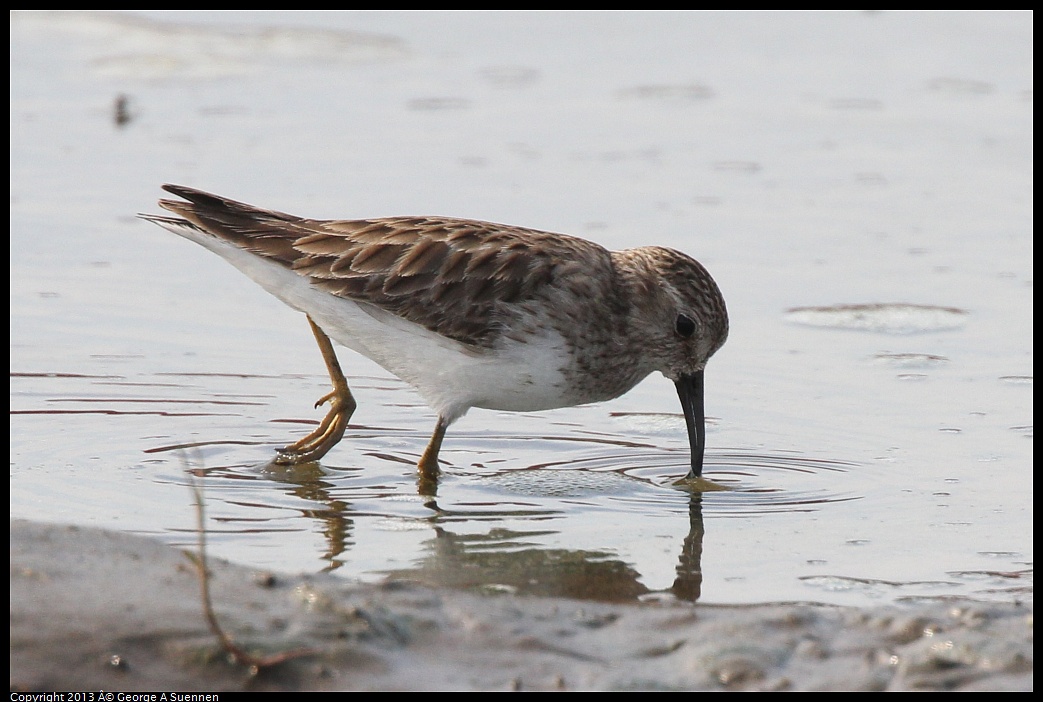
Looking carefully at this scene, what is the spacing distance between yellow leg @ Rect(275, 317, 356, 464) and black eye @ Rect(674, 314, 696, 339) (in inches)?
64.9

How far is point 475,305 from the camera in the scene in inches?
281

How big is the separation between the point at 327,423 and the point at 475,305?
3.19ft

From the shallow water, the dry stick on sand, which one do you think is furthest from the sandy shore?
the shallow water

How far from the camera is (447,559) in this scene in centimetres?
578

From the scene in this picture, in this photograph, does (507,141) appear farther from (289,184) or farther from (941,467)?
(941,467)

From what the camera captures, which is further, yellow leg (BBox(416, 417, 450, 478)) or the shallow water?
yellow leg (BBox(416, 417, 450, 478))

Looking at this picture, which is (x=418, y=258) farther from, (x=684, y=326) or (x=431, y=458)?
(x=684, y=326)

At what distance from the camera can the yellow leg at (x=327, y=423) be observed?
709 cm

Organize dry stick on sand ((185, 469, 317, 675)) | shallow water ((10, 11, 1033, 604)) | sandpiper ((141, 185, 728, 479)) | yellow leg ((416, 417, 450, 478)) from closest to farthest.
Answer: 1. dry stick on sand ((185, 469, 317, 675))
2. shallow water ((10, 11, 1033, 604))
3. yellow leg ((416, 417, 450, 478))
4. sandpiper ((141, 185, 728, 479))

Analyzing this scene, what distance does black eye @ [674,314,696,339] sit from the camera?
24.0 feet

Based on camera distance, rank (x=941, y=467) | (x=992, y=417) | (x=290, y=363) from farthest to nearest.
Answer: (x=290, y=363)
(x=992, y=417)
(x=941, y=467)

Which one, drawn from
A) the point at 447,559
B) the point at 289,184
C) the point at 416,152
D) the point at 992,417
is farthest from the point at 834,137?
the point at 447,559

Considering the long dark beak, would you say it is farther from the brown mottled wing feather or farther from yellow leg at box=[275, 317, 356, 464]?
yellow leg at box=[275, 317, 356, 464]

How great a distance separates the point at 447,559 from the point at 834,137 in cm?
893
